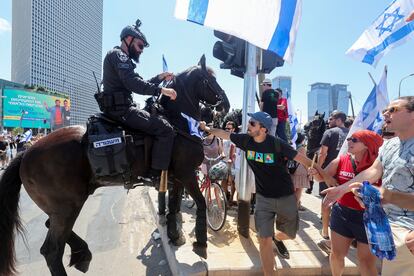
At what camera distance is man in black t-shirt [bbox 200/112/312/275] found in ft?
11.2

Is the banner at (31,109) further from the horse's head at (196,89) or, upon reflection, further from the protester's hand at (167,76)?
the horse's head at (196,89)

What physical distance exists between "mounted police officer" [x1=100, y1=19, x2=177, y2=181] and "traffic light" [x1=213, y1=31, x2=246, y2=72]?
1510mm

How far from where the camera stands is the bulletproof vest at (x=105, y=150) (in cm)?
331

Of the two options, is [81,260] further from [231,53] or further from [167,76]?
[231,53]

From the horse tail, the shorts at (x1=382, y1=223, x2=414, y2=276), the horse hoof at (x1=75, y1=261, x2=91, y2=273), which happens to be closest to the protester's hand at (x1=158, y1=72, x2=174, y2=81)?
the horse tail

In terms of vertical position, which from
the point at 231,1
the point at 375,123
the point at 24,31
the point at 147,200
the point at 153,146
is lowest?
the point at 147,200

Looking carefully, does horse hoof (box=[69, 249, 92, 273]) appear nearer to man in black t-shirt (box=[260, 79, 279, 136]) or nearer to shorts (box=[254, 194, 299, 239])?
shorts (box=[254, 194, 299, 239])

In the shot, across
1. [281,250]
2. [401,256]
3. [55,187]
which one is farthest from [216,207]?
[401,256]

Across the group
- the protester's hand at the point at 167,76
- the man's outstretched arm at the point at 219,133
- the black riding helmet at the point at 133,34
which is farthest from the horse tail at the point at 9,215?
the man's outstretched arm at the point at 219,133

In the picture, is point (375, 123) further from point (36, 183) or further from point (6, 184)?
point (6, 184)

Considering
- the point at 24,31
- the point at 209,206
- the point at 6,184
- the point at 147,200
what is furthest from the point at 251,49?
the point at 24,31

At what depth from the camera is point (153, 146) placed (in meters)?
3.72

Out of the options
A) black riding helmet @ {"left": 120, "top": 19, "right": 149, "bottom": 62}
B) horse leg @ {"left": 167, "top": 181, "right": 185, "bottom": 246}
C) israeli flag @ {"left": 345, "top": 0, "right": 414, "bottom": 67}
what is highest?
israeli flag @ {"left": 345, "top": 0, "right": 414, "bottom": 67}

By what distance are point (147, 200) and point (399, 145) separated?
7.00 meters
